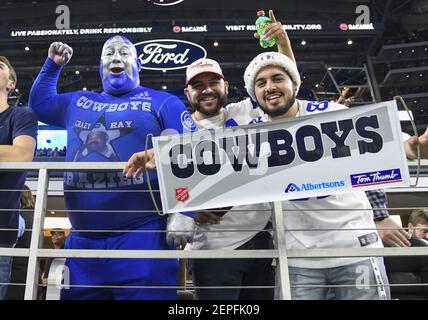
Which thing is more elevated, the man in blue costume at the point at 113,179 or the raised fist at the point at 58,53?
the raised fist at the point at 58,53

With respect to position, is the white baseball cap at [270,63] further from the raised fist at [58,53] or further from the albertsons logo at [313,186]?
the raised fist at [58,53]

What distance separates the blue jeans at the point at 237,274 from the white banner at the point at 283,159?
0.99 feet

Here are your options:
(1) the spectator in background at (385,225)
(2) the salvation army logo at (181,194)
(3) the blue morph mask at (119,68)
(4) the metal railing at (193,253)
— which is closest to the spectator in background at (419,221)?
(1) the spectator in background at (385,225)

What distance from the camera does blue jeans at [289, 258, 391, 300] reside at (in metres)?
1.67

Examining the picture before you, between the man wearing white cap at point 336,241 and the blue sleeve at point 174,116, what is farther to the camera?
the blue sleeve at point 174,116

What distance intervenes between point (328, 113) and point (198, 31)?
10653 millimetres

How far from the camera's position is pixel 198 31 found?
11.8m

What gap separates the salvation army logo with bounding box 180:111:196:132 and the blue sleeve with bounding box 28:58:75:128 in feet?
2.10

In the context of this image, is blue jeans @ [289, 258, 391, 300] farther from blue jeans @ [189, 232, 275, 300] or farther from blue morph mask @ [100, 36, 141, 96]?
blue morph mask @ [100, 36, 141, 96]

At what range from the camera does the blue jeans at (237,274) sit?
1.83 metres

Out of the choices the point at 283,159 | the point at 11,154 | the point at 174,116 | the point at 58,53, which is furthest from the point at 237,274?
the point at 58,53

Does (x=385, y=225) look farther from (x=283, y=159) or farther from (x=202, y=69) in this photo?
(x=202, y=69)

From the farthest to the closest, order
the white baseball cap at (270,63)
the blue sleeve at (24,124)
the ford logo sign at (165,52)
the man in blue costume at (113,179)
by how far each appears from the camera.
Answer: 1. the ford logo sign at (165,52)
2. the blue sleeve at (24,124)
3. the white baseball cap at (270,63)
4. the man in blue costume at (113,179)
